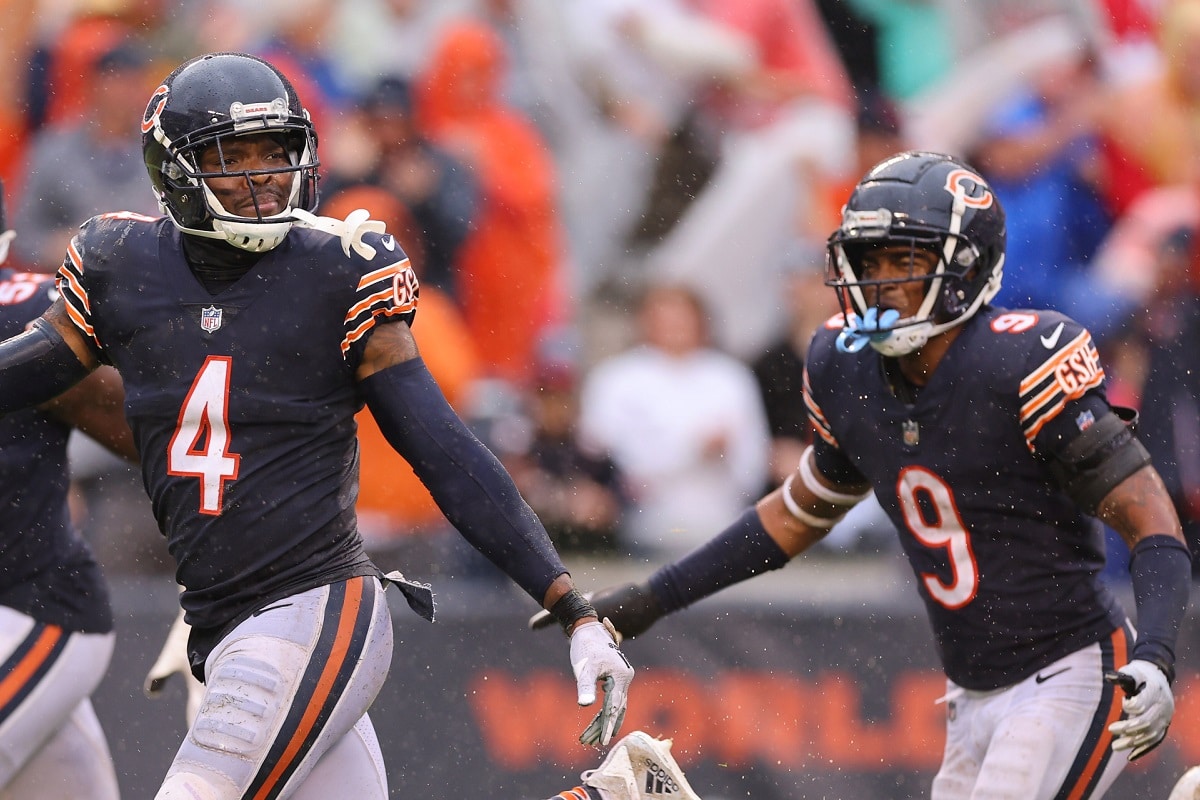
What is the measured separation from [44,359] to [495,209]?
4.27 metres

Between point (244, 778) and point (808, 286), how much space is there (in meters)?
4.75

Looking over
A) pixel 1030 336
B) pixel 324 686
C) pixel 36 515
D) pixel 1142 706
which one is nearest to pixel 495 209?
pixel 36 515

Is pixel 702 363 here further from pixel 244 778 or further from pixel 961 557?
pixel 244 778

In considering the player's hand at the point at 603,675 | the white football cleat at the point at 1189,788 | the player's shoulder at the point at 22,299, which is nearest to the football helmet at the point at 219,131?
the player's shoulder at the point at 22,299

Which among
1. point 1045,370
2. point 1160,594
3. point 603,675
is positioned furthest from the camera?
point 1045,370

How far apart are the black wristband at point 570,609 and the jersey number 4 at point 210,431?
0.73m

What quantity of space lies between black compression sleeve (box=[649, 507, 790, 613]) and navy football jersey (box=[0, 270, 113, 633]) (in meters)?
1.58

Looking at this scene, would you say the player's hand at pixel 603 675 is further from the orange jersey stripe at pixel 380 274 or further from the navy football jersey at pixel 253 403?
the orange jersey stripe at pixel 380 274

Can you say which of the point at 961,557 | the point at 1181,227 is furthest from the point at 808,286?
the point at 961,557

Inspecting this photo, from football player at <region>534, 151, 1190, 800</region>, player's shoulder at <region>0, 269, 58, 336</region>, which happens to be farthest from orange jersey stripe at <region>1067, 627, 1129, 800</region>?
player's shoulder at <region>0, 269, 58, 336</region>

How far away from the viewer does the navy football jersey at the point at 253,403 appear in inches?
143

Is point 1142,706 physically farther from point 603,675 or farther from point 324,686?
point 324,686

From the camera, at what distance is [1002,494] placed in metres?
4.09

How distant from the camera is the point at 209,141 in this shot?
371 centimetres
